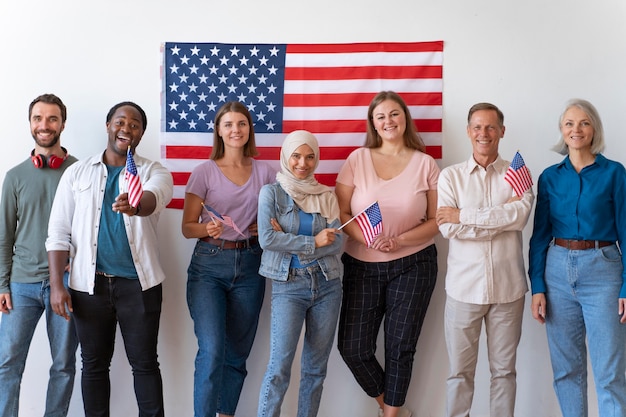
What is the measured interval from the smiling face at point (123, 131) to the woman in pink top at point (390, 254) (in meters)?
1.14

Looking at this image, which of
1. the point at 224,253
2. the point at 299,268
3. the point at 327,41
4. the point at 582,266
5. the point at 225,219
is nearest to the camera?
the point at 582,266

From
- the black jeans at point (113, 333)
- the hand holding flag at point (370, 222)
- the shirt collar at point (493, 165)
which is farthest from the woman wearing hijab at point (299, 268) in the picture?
the shirt collar at point (493, 165)

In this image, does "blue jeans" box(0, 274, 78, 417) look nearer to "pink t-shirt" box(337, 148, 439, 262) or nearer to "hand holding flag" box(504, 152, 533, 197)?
"pink t-shirt" box(337, 148, 439, 262)

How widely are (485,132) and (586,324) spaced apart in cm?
107

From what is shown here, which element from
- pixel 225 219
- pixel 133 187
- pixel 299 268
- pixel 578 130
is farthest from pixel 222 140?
pixel 578 130

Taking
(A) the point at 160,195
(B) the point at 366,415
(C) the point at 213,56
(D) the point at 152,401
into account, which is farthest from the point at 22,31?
(B) the point at 366,415

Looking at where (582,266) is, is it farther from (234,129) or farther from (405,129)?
(234,129)

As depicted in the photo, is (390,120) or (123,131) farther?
(390,120)

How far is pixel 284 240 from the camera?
280cm

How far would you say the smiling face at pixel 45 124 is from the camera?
3.13 m

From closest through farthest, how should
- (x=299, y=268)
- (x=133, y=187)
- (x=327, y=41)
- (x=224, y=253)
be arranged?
(x=133, y=187) → (x=299, y=268) → (x=224, y=253) → (x=327, y=41)

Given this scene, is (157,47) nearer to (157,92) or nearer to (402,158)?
(157,92)

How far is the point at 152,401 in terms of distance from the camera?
2.93m

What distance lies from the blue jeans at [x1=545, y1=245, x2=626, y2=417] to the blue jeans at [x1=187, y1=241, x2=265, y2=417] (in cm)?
159
